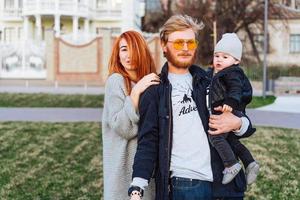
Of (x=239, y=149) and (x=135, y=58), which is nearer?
(x=135, y=58)

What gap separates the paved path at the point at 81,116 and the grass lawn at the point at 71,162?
172 centimetres

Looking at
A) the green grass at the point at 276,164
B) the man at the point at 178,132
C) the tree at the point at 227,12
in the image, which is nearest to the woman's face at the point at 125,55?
the man at the point at 178,132

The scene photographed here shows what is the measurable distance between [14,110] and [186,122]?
15.2 m

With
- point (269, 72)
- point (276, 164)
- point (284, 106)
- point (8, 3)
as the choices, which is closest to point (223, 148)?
point (276, 164)

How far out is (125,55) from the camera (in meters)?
3.24

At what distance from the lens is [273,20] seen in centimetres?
5044

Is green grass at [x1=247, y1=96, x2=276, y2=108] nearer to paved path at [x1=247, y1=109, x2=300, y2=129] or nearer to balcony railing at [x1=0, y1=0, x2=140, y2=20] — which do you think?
paved path at [x1=247, y1=109, x2=300, y2=129]

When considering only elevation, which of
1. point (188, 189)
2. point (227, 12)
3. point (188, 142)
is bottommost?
point (188, 189)

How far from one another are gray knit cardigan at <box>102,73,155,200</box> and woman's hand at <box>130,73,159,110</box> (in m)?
0.04

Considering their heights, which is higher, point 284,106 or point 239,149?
point 239,149

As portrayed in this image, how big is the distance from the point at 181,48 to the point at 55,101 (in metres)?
18.2

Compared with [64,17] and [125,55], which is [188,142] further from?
[64,17]

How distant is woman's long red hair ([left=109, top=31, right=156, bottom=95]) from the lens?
10.5ft

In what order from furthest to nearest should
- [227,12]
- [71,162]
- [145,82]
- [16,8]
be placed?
[16,8] → [227,12] → [71,162] → [145,82]
